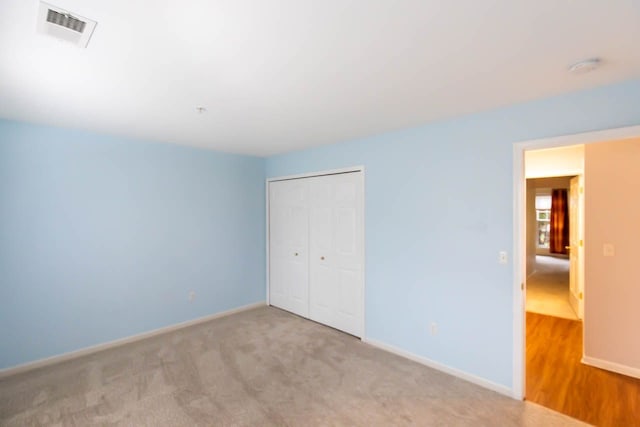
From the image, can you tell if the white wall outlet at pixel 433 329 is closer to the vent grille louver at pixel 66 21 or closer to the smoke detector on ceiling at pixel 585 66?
the smoke detector on ceiling at pixel 585 66

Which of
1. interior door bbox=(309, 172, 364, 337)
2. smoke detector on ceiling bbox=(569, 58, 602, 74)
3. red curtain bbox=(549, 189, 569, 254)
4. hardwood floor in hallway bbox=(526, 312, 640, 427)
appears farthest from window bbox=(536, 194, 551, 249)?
smoke detector on ceiling bbox=(569, 58, 602, 74)

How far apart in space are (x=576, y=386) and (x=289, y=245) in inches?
138

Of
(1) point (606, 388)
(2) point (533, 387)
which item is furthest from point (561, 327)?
(2) point (533, 387)

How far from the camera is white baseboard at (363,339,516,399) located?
2459mm

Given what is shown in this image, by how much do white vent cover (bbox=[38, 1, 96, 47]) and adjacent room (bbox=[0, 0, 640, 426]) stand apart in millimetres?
13

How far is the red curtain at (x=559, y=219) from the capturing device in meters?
8.94

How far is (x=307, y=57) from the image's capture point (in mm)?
1664

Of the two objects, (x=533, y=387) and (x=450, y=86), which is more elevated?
(x=450, y=86)

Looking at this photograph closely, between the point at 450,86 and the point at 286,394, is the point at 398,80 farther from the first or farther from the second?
the point at 286,394

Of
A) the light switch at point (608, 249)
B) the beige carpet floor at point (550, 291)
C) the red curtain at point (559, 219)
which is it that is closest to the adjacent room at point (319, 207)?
the light switch at point (608, 249)

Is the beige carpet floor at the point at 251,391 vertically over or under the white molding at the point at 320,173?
under

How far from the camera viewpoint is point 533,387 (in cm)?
254

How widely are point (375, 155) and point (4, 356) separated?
165 inches

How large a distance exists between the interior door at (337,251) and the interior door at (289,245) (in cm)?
14
